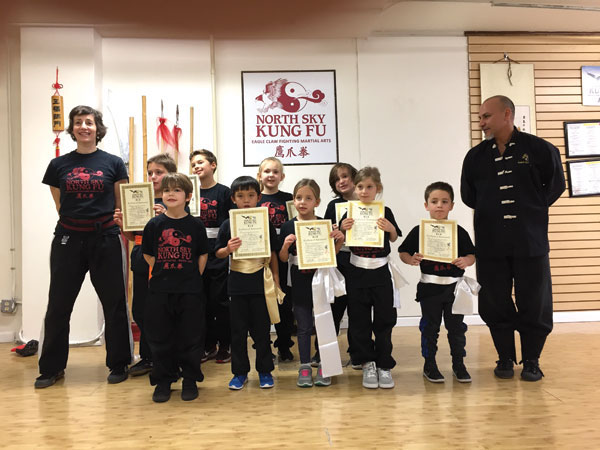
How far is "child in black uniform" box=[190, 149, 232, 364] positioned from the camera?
3635 millimetres

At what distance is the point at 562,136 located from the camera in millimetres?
5172

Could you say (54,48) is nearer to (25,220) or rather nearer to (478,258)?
(25,220)

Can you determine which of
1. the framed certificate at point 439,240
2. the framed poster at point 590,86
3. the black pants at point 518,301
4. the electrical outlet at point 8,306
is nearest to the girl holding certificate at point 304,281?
the framed certificate at point 439,240

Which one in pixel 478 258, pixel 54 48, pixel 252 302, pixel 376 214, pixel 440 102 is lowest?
pixel 252 302

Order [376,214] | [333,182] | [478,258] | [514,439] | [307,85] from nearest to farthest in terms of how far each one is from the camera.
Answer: [514,439] < [376,214] < [478,258] < [333,182] < [307,85]

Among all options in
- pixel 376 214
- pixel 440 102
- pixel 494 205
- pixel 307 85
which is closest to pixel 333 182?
pixel 376 214

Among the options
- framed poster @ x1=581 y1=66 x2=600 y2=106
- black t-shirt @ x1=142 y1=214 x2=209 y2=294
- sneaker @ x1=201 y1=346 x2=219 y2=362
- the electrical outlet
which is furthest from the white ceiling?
framed poster @ x1=581 y1=66 x2=600 y2=106

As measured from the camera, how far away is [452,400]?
9.12 feet

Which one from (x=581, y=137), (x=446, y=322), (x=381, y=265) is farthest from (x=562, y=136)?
(x=381, y=265)

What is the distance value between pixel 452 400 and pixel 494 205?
1303mm

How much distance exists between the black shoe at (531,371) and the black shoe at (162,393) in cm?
228

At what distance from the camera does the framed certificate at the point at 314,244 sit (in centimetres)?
303

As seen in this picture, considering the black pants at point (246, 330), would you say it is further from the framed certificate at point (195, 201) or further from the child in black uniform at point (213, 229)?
the framed certificate at point (195, 201)

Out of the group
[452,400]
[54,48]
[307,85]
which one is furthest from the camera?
[307,85]
